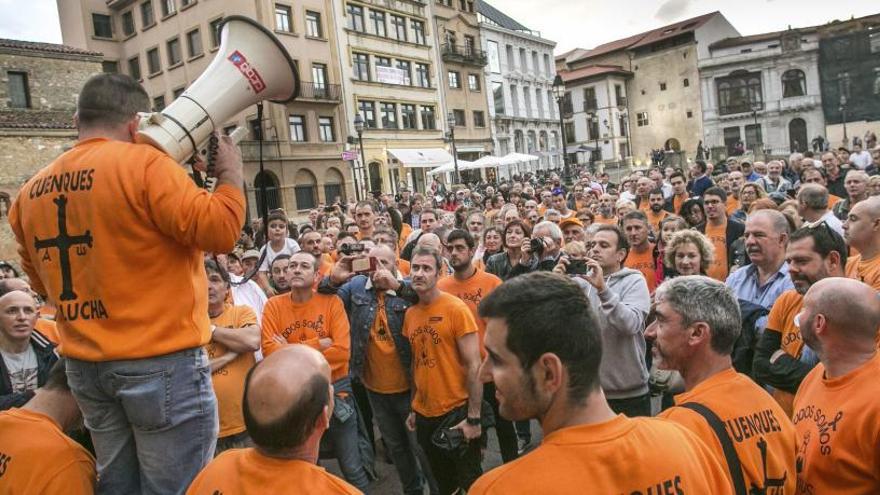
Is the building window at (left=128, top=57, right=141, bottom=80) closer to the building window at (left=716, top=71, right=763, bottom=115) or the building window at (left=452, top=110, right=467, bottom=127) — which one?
the building window at (left=452, top=110, right=467, bottom=127)

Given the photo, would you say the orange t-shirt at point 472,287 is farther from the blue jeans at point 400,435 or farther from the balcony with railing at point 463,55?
the balcony with railing at point 463,55

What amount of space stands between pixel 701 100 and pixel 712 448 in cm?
6388

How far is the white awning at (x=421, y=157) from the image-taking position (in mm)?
37594

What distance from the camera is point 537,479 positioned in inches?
58.9

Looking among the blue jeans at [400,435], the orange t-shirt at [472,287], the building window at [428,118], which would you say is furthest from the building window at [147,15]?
the blue jeans at [400,435]

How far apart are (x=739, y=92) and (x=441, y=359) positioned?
205ft

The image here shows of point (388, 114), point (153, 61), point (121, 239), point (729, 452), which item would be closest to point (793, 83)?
point (388, 114)

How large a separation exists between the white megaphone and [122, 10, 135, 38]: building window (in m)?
41.1

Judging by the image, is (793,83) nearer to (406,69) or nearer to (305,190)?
(406,69)

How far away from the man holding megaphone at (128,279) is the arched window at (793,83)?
64176 mm

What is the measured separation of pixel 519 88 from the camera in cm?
5109

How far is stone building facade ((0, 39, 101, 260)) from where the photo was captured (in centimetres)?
2430

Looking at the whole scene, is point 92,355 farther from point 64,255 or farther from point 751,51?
point 751,51

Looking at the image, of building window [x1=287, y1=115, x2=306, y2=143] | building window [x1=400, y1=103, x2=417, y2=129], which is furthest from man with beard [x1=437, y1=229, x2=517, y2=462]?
building window [x1=400, y1=103, x2=417, y2=129]
